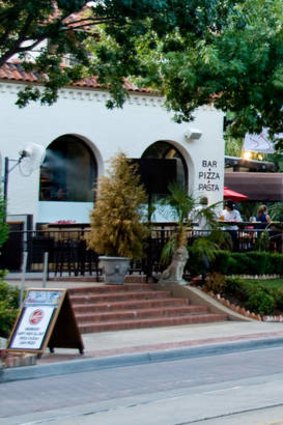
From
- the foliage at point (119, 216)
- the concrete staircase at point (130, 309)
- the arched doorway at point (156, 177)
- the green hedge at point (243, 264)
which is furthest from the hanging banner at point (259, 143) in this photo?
the concrete staircase at point (130, 309)

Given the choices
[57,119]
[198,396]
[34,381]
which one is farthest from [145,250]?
[198,396]

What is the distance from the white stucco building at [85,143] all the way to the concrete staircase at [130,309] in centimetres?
276

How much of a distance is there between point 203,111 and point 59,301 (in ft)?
41.1

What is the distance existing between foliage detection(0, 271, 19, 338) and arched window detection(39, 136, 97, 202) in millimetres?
7372

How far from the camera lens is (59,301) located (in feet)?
40.0

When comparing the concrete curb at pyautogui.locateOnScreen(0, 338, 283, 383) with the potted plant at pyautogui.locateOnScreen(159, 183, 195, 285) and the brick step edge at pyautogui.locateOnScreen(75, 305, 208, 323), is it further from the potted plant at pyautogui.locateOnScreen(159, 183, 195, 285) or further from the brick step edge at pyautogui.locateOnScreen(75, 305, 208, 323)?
the potted plant at pyautogui.locateOnScreen(159, 183, 195, 285)

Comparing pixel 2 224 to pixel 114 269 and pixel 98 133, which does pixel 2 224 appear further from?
pixel 98 133

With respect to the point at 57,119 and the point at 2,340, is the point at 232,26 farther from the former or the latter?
the point at 2,340

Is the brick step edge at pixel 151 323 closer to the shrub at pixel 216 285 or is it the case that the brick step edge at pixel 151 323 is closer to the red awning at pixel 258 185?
the shrub at pixel 216 285

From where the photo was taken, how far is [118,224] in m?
17.4

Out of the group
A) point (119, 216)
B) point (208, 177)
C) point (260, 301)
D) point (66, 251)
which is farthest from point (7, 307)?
point (208, 177)

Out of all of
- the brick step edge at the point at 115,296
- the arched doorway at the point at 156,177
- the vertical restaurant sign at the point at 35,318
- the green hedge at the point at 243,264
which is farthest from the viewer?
the green hedge at the point at 243,264

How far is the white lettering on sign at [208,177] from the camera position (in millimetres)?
23812

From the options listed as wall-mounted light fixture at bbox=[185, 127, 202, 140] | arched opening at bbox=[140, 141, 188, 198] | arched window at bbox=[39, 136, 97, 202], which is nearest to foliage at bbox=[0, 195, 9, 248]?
arched opening at bbox=[140, 141, 188, 198]
